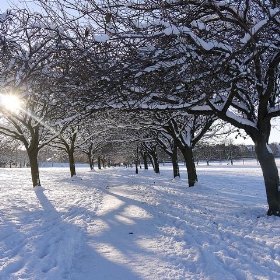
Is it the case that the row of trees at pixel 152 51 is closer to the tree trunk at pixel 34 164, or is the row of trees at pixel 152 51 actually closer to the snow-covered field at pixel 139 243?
the snow-covered field at pixel 139 243

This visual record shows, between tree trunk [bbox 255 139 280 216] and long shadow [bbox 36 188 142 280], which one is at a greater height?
tree trunk [bbox 255 139 280 216]

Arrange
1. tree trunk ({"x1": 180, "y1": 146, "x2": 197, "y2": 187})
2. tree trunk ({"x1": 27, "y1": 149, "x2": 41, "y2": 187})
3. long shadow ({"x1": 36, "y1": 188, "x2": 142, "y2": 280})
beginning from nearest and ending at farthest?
1. long shadow ({"x1": 36, "y1": 188, "x2": 142, "y2": 280})
2. tree trunk ({"x1": 180, "y1": 146, "x2": 197, "y2": 187})
3. tree trunk ({"x1": 27, "y1": 149, "x2": 41, "y2": 187})

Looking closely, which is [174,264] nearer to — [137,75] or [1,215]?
[137,75]

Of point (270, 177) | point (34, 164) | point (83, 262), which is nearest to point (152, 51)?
point (83, 262)

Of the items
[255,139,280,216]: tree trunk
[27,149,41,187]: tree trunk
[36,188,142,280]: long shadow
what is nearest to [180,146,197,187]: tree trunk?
[255,139,280,216]: tree trunk

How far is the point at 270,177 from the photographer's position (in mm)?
7457

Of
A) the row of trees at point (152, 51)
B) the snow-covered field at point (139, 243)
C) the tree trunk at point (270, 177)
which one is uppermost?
the row of trees at point (152, 51)

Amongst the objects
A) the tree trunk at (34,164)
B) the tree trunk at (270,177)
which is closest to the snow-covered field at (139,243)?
the tree trunk at (270,177)

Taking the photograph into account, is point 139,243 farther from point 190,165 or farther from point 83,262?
point 190,165

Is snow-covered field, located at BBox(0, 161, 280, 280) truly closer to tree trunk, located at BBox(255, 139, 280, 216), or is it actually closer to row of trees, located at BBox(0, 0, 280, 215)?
tree trunk, located at BBox(255, 139, 280, 216)

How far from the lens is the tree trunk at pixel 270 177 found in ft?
24.2

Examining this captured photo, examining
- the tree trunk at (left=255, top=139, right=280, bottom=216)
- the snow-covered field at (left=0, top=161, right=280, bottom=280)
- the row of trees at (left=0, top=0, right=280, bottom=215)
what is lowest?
the snow-covered field at (left=0, top=161, right=280, bottom=280)

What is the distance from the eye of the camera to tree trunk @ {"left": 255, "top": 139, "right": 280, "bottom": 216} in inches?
291

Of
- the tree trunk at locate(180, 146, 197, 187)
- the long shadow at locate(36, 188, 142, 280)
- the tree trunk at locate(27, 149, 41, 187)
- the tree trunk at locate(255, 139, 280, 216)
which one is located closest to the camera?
the long shadow at locate(36, 188, 142, 280)
